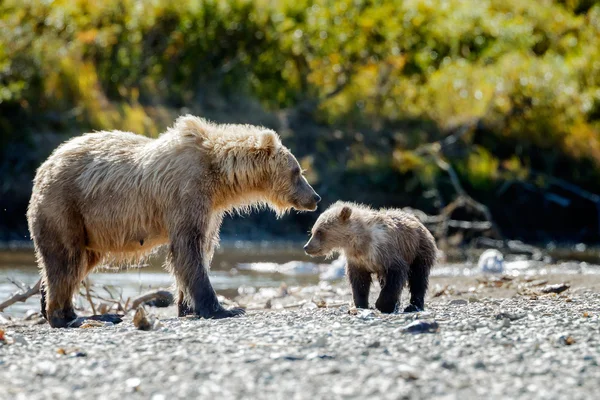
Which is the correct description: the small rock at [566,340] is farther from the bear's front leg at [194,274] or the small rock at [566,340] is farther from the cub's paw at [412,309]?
the bear's front leg at [194,274]

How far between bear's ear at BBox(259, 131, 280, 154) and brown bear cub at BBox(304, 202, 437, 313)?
0.83m

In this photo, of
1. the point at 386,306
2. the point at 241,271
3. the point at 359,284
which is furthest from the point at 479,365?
the point at 241,271

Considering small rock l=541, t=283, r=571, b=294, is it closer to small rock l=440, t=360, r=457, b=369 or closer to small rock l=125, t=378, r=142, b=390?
small rock l=440, t=360, r=457, b=369

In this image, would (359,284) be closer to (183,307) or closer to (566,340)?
(183,307)

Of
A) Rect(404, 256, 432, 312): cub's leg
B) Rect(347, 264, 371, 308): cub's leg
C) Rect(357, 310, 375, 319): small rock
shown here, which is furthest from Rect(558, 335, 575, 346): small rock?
Rect(404, 256, 432, 312): cub's leg

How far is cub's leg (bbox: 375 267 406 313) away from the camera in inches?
347

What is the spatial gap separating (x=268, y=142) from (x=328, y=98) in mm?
→ 16851

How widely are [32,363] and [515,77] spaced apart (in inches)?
844

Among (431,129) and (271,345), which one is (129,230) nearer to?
(271,345)

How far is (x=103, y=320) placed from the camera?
923cm

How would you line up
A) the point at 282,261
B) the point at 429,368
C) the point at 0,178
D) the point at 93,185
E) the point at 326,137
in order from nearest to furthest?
the point at 429,368 < the point at 93,185 < the point at 282,261 < the point at 0,178 < the point at 326,137

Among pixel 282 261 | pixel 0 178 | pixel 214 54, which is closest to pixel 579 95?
pixel 214 54

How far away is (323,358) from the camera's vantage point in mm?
5941

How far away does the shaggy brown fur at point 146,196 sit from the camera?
350 inches
